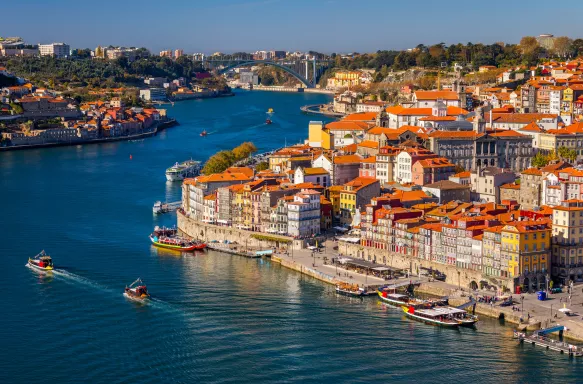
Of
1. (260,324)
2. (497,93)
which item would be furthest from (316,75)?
(260,324)

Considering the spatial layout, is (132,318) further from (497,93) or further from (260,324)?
(497,93)

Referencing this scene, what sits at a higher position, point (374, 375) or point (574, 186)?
point (574, 186)

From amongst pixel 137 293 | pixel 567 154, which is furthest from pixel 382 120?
pixel 137 293

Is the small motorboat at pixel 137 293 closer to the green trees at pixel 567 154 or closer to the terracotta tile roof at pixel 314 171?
the terracotta tile roof at pixel 314 171

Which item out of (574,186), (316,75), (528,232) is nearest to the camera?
(528,232)

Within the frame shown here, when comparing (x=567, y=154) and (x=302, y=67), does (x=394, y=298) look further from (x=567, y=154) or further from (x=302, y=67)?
(x=302, y=67)

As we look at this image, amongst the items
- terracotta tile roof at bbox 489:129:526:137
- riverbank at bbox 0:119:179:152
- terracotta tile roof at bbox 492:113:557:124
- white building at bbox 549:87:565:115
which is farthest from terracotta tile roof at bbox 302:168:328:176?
riverbank at bbox 0:119:179:152

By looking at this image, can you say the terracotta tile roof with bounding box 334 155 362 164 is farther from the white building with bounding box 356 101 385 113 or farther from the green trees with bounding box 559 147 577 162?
the white building with bounding box 356 101 385 113
